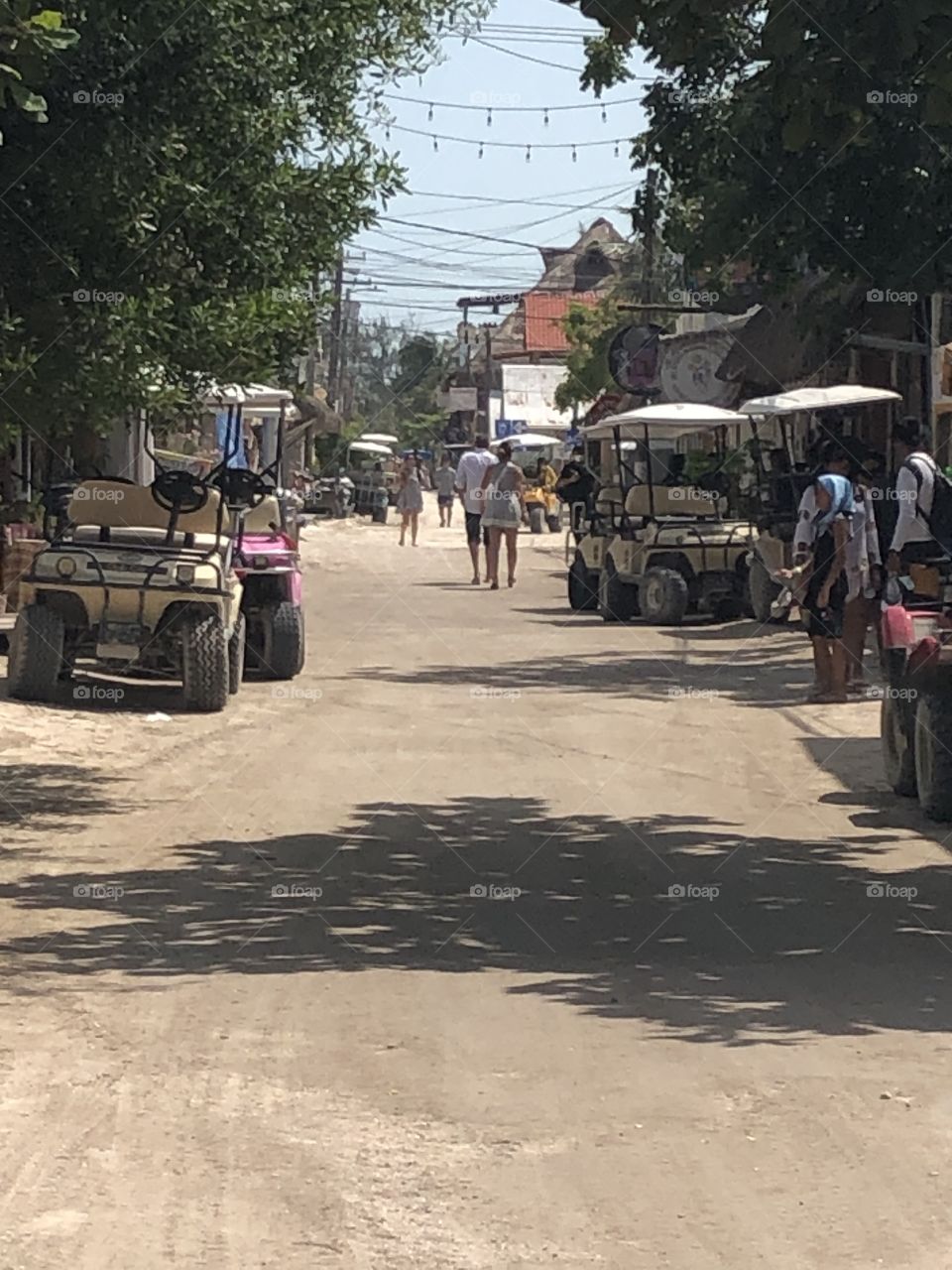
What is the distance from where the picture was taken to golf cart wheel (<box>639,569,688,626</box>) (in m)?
A: 23.2

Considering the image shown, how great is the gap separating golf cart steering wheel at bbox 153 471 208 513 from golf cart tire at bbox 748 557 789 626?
329 inches

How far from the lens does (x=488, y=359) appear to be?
90.7m

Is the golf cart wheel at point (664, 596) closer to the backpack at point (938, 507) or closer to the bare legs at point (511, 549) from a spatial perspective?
the bare legs at point (511, 549)

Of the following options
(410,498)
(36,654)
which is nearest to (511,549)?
(410,498)

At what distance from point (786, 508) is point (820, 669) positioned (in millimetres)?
6180

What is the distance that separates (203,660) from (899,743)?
5242mm

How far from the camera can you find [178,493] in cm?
1544

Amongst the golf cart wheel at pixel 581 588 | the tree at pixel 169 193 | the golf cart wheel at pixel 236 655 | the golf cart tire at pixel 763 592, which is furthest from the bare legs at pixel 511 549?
the tree at pixel 169 193

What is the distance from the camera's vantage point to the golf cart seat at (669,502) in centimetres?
2450

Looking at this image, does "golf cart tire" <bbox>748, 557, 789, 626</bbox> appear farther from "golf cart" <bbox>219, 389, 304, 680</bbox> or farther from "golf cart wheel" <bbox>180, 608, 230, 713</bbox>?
"golf cart wheel" <bbox>180, 608, 230, 713</bbox>

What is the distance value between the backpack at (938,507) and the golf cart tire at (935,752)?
1.24 metres

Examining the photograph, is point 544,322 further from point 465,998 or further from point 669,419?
point 465,998

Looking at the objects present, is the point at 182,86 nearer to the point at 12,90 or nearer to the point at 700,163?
the point at 12,90

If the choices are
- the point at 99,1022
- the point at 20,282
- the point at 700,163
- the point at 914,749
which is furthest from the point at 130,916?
the point at 700,163
